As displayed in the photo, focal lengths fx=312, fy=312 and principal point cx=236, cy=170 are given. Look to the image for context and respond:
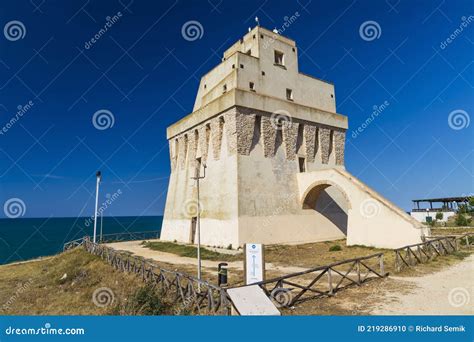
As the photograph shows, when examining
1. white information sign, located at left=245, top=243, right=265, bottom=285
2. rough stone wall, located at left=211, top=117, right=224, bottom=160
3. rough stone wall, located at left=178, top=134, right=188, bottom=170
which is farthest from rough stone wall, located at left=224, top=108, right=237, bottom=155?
white information sign, located at left=245, top=243, right=265, bottom=285

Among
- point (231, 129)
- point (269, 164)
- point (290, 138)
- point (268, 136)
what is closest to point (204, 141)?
point (231, 129)

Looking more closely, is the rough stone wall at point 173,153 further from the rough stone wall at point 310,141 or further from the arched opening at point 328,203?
the arched opening at point 328,203

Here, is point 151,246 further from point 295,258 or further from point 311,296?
point 311,296

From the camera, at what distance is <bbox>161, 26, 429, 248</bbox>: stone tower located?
21.4 m

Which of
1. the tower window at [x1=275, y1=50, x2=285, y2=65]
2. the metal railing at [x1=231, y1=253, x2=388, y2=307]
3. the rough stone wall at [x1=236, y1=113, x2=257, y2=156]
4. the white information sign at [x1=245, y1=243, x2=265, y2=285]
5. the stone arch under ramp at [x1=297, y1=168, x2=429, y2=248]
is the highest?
the tower window at [x1=275, y1=50, x2=285, y2=65]

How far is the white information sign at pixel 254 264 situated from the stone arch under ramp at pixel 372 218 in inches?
502

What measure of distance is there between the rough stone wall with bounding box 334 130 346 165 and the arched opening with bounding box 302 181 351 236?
3516 mm

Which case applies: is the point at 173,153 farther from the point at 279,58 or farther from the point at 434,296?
the point at 434,296

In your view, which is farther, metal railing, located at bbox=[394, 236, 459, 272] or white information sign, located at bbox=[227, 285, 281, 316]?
metal railing, located at bbox=[394, 236, 459, 272]

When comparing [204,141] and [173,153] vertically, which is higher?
[173,153]

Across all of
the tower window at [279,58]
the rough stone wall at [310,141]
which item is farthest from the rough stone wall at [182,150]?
the rough stone wall at [310,141]

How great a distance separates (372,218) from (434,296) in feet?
37.7

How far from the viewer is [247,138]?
23031mm

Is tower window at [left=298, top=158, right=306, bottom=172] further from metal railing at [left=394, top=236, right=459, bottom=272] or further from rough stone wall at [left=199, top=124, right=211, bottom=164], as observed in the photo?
metal railing at [left=394, top=236, right=459, bottom=272]
